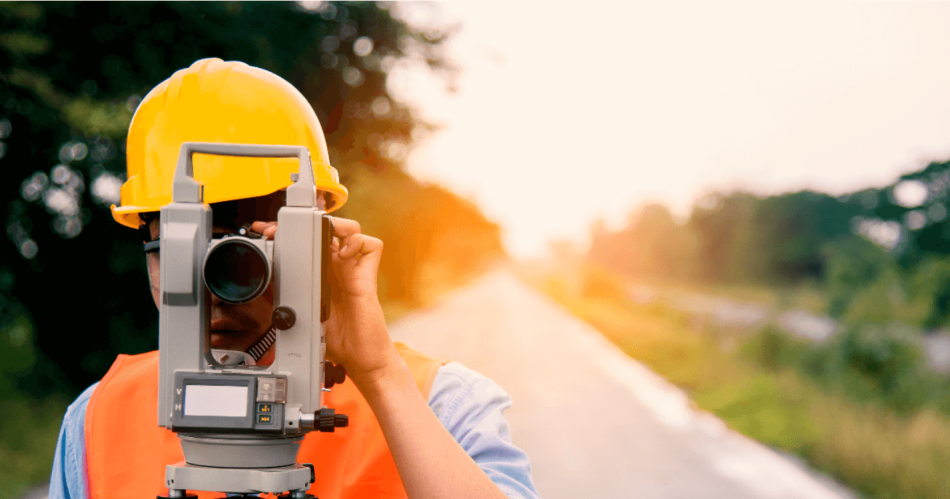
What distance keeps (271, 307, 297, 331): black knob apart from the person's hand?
0.47ft

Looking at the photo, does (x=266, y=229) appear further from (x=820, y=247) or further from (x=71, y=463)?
(x=820, y=247)

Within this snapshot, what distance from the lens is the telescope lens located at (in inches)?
33.6

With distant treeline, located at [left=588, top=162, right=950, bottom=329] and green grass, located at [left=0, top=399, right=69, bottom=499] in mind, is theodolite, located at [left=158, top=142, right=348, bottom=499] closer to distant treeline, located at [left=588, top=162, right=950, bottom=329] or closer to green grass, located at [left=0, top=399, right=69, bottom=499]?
green grass, located at [left=0, top=399, right=69, bottom=499]

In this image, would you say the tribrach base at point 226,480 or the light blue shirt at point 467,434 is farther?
the light blue shirt at point 467,434

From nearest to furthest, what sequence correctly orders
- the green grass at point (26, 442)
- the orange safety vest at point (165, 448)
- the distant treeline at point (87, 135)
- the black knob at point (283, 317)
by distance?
the black knob at point (283, 317), the orange safety vest at point (165, 448), the green grass at point (26, 442), the distant treeline at point (87, 135)

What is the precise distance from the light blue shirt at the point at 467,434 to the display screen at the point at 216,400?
39cm

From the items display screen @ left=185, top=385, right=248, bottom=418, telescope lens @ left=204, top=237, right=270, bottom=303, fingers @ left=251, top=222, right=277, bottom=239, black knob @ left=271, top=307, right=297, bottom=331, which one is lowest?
display screen @ left=185, top=385, right=248, bottom=418

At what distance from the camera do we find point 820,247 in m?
39.9

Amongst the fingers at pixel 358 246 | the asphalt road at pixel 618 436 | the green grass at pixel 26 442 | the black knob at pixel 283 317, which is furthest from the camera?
the asphalt road at pixel 618 436

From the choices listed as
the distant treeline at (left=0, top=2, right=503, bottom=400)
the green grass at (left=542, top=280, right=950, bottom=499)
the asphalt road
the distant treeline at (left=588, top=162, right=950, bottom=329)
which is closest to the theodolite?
the asphalt road

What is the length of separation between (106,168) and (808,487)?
686 cm

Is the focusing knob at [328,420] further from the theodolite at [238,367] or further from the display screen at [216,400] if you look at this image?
the display screen at [216,400]

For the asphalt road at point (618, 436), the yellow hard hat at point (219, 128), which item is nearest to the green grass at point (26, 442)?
the asphalt road at point (618, 436)

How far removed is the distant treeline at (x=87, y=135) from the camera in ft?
15.8
